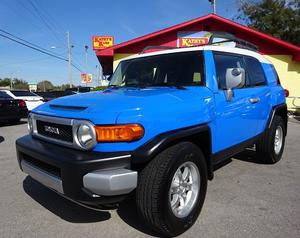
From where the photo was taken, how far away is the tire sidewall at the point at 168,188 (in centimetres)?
311

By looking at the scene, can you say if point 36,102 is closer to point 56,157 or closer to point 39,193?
point 39,193

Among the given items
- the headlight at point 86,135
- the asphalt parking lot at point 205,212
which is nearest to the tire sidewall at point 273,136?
the asphalt parking lot at point 205,212

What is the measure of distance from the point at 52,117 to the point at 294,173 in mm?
4104

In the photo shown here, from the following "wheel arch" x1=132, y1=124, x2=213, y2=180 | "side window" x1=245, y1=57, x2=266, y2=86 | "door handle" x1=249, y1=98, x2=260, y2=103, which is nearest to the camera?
"wheel arch" x1=132, y1=124, x2=213, y2=180

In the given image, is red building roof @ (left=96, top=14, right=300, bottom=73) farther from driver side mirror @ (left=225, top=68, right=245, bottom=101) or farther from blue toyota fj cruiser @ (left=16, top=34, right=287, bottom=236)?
driver side mirror @ (left=225, top=68, right=245, bottom=101)

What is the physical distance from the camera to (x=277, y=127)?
19.9 feet

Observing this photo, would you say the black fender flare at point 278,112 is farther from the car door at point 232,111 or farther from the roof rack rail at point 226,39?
the roof rack rail at point 226,39

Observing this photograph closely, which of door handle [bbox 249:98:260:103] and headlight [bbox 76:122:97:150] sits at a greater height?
door handle [bbox 249:98:260:103]

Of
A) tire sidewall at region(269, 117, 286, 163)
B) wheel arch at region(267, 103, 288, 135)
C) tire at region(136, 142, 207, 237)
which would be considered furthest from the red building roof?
tire at region(136, 142, 207, 237)

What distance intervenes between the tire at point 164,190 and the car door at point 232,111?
74 cm

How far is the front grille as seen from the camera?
3.27m

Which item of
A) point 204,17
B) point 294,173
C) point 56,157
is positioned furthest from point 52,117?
point 204,17

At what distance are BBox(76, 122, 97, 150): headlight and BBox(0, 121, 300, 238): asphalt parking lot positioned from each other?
997 millimetres

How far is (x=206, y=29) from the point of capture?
57.5 ft
